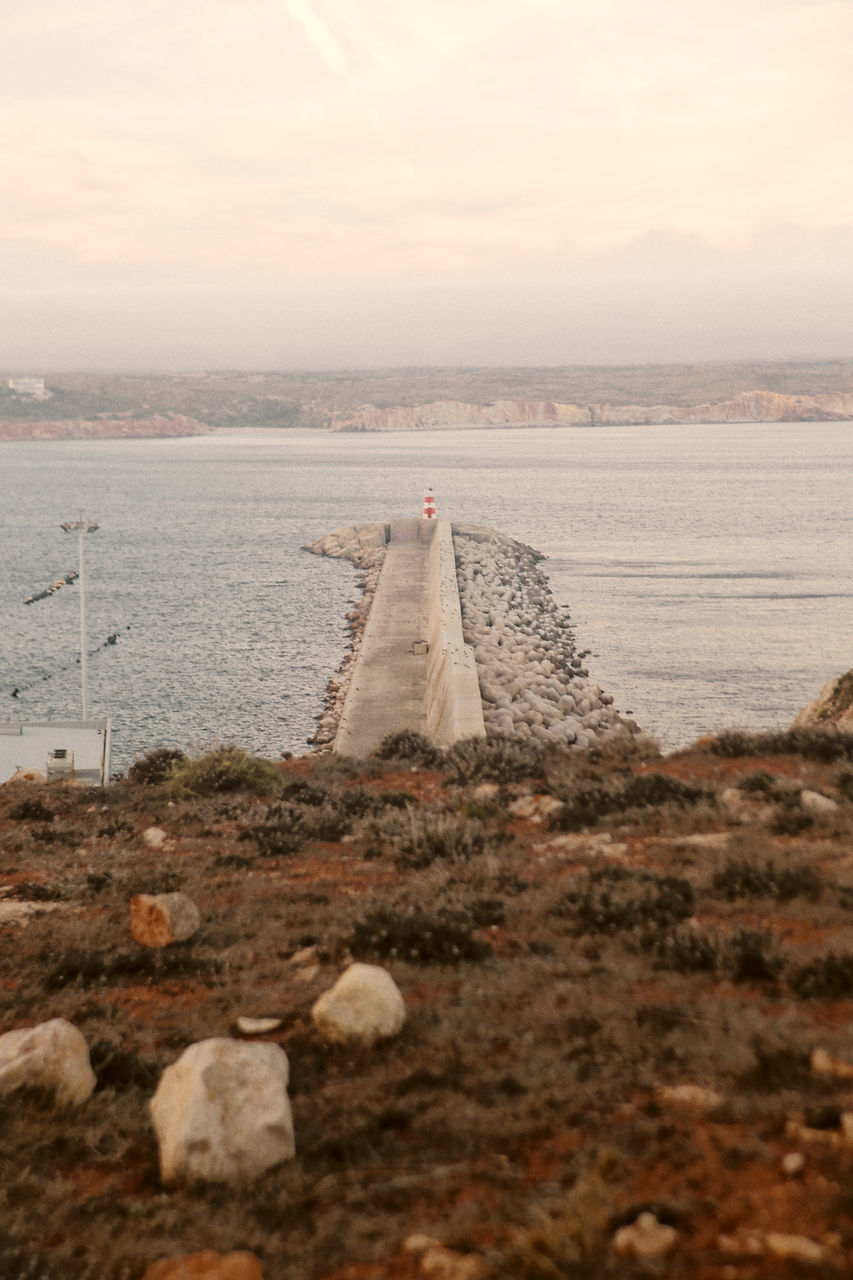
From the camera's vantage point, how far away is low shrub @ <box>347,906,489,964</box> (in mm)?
5746

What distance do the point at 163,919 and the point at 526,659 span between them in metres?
23.5

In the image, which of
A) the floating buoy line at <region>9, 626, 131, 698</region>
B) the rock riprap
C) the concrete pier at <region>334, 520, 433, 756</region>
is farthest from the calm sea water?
the concrete pier at <region>334, 520, 433, 756</region>

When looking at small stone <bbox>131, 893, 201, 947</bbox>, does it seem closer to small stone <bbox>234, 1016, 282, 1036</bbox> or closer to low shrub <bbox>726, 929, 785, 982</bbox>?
small stone <bbox>234, 1016, 282, 1036</bbox>

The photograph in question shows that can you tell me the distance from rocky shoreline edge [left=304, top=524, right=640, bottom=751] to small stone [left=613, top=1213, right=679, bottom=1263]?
32.0 ft

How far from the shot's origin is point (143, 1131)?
407 centimetres

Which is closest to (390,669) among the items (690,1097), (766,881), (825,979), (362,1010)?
(766,881)

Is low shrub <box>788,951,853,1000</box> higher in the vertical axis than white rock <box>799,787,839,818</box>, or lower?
higher

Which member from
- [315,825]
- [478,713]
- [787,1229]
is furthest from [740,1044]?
[478,713]

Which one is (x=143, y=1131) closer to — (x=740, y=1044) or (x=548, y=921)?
(x=740, y=1044)

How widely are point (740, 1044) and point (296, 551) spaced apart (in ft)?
192

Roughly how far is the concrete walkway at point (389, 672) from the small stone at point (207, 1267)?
12.6 m

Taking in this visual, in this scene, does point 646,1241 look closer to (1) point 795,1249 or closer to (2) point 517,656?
(1) point 795,1249

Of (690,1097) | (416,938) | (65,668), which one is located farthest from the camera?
(65,668)

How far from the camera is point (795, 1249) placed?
2604mm
